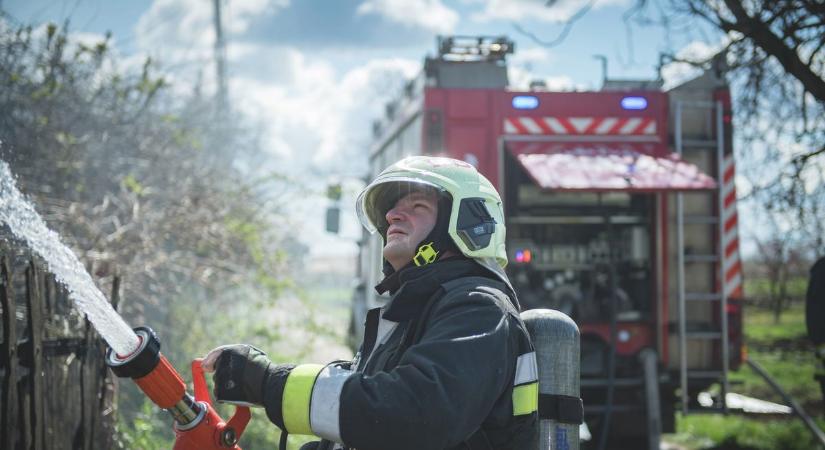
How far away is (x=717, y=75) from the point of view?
6250mm

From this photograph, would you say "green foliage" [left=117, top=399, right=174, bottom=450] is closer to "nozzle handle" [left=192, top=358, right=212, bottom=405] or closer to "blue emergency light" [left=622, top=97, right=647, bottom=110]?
"nozzle handle" [left=192, top=358, right=212, bottom=405]

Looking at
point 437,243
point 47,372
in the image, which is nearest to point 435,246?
point 437,243

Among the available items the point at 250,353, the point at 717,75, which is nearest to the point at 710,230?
the point at 717,75

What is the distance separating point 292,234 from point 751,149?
4834 mm

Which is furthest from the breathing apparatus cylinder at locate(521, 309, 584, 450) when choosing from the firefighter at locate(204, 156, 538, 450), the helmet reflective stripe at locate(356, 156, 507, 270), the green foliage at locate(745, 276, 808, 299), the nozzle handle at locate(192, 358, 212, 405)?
the green foliage at locate(745, 276, 808, 299)

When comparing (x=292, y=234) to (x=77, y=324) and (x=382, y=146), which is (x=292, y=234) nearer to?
(x=382, y=146)

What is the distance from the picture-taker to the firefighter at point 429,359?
83.3 inches

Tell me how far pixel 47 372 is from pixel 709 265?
5249mm

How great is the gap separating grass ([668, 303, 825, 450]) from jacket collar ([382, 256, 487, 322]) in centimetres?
500

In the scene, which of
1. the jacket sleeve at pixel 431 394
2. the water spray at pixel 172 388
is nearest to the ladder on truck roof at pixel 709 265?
the jacket sleeve at pixel 431 394

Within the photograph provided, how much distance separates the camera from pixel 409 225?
2725 mm

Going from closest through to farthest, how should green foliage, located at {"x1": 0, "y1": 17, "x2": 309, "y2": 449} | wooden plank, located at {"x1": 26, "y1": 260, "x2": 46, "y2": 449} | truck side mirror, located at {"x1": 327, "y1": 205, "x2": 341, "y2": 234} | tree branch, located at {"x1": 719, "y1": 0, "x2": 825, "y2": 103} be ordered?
1. wooden plank, located at {"x1": 26, "y1": 260, "x2": 46, "y2": 449}
2. tree branch, located at {"x1": 719, "y1": 0, "x2": 825, "y2": 103}
3. green foliage, located at {"x1": 0, "y1": 17, "x2": 309, "y2": 449}
4. truck side mirror, located at {"x1": 327, "y1": 205, "x2": 341, "y2": 234}

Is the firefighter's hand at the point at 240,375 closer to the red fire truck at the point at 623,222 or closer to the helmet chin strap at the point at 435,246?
the helmet chin strap at the point at 435,246

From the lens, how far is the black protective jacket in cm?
210
